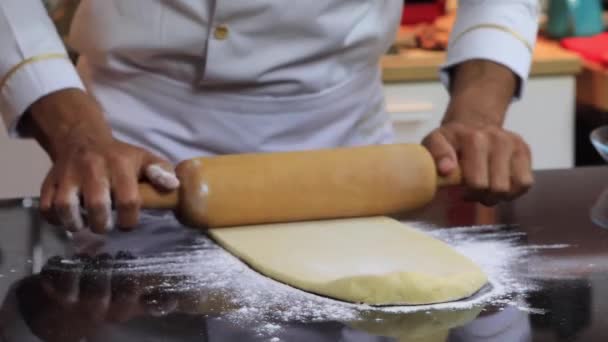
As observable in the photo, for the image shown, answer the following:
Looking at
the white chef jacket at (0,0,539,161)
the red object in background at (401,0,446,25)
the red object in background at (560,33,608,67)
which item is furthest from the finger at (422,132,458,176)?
the red object in background at (401,0,446,25)

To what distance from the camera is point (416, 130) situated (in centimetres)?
171

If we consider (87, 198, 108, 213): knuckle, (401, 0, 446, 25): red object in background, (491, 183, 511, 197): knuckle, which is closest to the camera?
(87, 198, 108, 213): knuckle

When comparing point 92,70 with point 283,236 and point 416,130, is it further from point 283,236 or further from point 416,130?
point 416,130

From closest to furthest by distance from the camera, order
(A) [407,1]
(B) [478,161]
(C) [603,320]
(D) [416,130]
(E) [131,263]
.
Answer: (C) [603,320] < (E) [131,263] < (B) [478,161] < (D) [416,130] < (A) [407,1]

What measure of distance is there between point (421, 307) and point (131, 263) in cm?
24

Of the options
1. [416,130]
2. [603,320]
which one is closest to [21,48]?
[603,320]

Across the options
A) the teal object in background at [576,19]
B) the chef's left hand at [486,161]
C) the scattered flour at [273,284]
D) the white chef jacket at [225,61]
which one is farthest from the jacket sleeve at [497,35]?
the teal object in background at [576,19]

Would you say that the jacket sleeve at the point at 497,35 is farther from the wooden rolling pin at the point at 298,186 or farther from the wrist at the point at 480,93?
the wooden rolling pin at the point at 298,186

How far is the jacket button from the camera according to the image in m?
1.00

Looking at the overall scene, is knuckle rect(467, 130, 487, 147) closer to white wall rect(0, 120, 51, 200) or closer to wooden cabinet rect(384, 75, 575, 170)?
wooden cabinet rect(384, 75, 575, 170)

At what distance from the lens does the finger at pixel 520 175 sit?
36.8 inches

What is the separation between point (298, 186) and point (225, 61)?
18 cm

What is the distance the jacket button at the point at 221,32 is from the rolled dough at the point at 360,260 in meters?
0.21

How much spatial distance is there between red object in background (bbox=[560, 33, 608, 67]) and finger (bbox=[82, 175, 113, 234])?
110 centimetres
